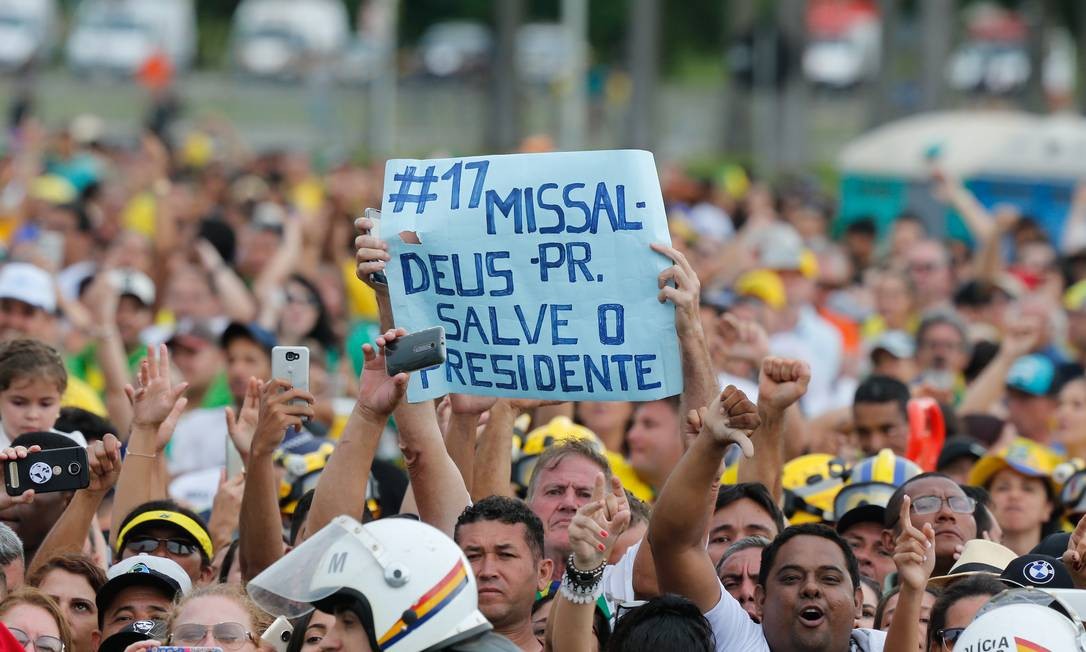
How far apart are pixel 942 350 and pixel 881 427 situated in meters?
2.73

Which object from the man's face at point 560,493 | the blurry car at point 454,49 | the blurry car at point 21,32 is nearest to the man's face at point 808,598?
the man's face at point 560,493

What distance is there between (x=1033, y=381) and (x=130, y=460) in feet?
18.4

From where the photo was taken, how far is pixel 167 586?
22.2 ft

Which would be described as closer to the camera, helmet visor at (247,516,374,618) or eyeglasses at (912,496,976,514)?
helmet visor at (247,516,374,618)

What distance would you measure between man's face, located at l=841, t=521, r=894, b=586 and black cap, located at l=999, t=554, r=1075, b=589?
1.13 metres

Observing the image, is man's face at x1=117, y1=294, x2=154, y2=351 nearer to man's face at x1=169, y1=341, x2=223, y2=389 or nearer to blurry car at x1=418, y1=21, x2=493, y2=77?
man's face at x1=169, y1=341, x2=223, y2=389

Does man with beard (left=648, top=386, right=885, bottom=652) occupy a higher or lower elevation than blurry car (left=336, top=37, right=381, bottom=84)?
higher

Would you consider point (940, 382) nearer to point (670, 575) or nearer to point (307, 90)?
point (670, 575)

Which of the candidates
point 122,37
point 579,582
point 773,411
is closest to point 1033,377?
point 773,411

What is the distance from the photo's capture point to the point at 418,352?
20.2 feet

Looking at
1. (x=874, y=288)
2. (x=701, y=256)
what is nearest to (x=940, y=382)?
(x=874, y=288)

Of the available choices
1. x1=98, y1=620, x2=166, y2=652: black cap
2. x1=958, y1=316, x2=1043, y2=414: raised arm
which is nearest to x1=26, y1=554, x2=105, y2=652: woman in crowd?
x1=98, y1=620, x2=166, y2=652: black cap

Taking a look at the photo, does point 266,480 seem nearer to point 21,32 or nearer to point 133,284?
point 133,284

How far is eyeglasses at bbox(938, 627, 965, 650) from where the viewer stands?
20.1 ft
